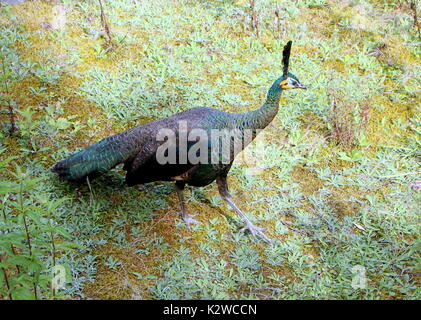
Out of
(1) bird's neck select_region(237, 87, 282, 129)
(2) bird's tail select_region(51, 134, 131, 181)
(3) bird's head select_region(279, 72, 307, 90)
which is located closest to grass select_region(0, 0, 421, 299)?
(2) bird's tail select_region(51, 134, 131, 181)

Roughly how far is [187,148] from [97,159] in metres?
0.87

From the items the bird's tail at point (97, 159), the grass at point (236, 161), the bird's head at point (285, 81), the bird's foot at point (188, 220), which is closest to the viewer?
the grass at point (236, 161)

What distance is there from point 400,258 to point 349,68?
122 inches

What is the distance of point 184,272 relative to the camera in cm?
376

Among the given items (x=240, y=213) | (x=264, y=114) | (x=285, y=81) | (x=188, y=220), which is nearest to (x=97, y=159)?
(x=188, y=220)

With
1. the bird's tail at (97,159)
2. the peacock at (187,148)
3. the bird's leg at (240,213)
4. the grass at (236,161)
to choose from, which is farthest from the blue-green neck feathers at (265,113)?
the bird's tail at (97,159)

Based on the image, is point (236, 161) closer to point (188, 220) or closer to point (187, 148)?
point (188, 220)

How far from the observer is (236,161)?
195 inches

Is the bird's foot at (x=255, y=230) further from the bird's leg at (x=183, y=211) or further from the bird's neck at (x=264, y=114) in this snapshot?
the bird's neck at (x=264, y=114)

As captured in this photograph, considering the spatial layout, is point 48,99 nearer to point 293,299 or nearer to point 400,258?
point 293,299

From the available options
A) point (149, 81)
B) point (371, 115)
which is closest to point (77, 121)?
point (149, 81)

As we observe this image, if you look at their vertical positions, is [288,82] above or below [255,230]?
above

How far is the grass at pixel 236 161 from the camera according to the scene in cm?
370

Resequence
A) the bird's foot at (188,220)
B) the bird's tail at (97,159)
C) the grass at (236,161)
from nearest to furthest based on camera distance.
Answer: the grass at (236,161) → the bird's tail at (97,159) → the bird's foot at (188,220)
